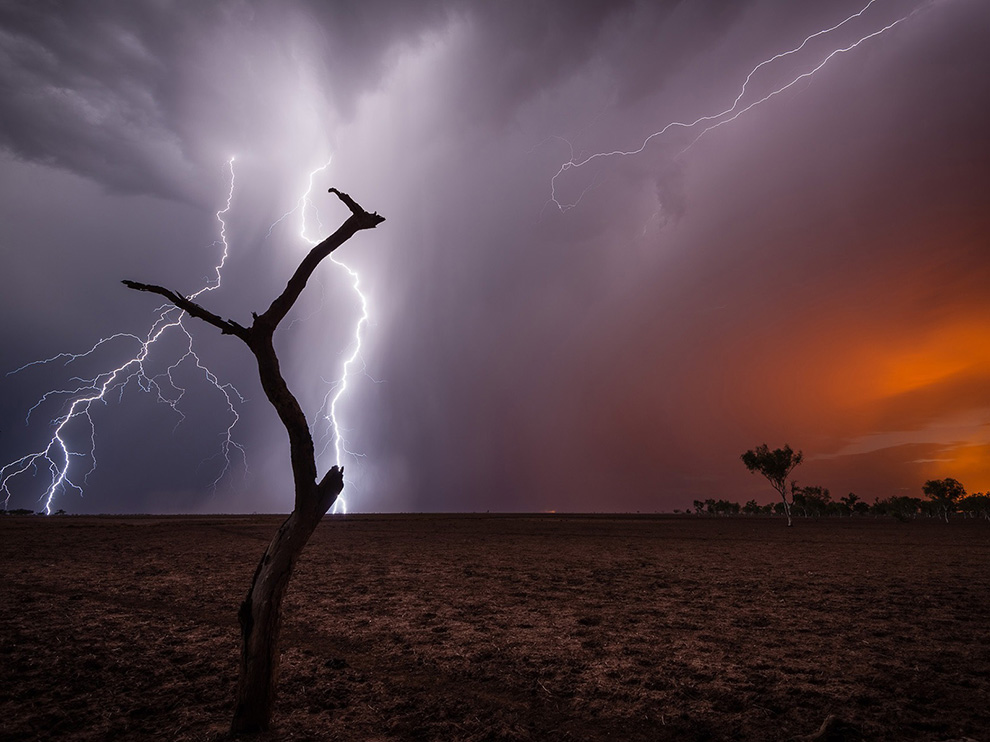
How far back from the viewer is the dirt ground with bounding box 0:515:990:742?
214 inches

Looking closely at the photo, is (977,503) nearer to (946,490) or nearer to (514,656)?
(946,490)

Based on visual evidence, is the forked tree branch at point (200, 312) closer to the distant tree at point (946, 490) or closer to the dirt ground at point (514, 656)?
the dirt ground at point (514, 656)

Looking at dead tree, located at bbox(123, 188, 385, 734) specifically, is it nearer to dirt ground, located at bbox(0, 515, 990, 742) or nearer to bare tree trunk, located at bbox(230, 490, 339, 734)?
bare tree trunk, located at bbox(230, 490, 339, 734)

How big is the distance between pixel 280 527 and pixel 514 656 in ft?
16.7

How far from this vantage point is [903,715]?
558 cm

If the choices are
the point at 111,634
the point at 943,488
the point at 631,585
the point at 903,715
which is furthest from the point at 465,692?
the point at 943,488

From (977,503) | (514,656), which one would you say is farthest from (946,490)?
(514,656)

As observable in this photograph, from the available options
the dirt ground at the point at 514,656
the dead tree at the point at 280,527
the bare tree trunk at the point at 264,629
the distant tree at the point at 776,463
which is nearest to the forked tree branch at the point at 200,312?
the dead tree at the point at 280,527

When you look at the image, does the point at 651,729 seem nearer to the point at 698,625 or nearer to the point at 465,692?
the point at 465,692

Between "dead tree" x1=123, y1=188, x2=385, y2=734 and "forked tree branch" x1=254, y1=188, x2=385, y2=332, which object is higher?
"forked tree branch" x1=254, y1=188, x2=385, y2=332

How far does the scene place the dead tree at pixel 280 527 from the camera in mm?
4863

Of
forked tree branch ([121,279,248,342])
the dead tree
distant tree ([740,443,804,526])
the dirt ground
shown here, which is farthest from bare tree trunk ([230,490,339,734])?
distant tree ([740,443,804,526])

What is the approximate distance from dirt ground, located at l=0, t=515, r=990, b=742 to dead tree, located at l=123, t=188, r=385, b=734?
0.52 metres

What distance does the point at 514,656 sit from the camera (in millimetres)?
7863
